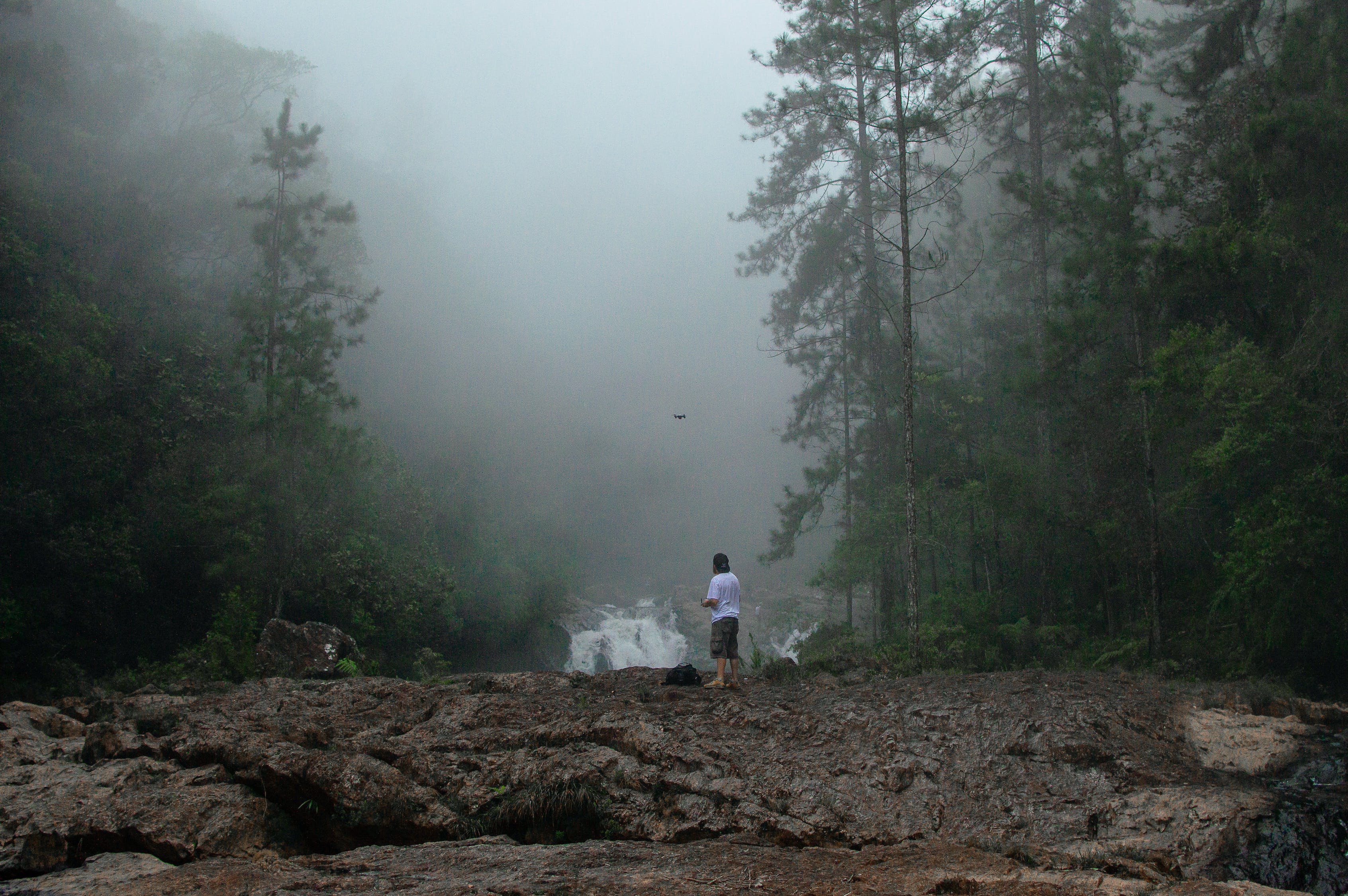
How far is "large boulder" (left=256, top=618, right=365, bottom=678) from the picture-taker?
13.8 m

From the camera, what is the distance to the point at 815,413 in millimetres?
26141

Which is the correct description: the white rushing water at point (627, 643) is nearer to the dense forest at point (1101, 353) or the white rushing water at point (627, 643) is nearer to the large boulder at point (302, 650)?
the dense forest at point (1101, 353)

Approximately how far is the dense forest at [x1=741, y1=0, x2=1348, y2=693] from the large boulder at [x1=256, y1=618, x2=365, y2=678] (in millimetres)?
10482

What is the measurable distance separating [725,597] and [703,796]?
133 inches

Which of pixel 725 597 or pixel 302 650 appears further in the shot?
pixel 302 650

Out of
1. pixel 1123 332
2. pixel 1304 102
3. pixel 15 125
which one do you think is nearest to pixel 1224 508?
pixel 1123 332

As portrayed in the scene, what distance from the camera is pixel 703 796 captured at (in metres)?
5.83

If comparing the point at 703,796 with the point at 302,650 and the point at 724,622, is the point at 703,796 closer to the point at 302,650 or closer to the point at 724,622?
the point at 724,622

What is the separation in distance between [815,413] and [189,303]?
22.4 meters

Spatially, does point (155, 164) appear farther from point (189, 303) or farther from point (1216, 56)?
point (1216, 56)

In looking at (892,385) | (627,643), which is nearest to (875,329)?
(892,385)

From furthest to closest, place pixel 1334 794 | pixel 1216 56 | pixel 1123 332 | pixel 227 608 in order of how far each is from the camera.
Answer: pixel 227 608 → pixel 1123 332 → pixel 1216 56 → pixel 1334 794

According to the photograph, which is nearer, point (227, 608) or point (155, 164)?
point (227, 608)

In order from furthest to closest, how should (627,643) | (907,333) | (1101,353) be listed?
(627,643) < (1101,353) < (907,333)
